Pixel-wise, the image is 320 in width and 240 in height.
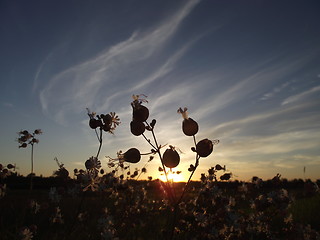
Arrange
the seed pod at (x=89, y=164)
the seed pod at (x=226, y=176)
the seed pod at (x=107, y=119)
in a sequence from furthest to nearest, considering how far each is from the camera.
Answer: the seed pod at (x=226, y=176) < the seed pod at (x=89, y=164) < the seed pod at (x=107, y=119)

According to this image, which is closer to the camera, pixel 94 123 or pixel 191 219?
pixel 94 123

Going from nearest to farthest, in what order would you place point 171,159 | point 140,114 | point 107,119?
point 171,159
point 140,114
point 107,119

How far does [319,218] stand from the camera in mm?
7168

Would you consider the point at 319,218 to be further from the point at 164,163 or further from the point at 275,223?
the point at 164,163

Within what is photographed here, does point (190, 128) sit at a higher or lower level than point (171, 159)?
higher

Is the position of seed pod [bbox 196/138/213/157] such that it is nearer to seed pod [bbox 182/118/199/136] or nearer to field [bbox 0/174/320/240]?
seed pod [bbox 182/118/199/136]

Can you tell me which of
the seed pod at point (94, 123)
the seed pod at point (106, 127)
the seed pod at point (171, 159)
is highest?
the seed pod at point (94, 123)

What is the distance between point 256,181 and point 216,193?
935 mm

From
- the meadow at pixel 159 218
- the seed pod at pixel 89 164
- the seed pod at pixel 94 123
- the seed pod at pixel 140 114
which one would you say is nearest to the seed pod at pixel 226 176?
the meadow at pixel 159 218

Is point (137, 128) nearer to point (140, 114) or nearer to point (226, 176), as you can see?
point (140, 114)

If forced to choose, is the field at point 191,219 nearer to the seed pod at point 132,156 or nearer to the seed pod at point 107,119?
the seed pod at point 107,119

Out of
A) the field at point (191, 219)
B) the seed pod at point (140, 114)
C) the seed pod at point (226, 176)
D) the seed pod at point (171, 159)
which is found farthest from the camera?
the seed pod at point (226, 176)

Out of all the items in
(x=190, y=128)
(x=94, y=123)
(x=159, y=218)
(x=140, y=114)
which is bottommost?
(x=159, y=218)

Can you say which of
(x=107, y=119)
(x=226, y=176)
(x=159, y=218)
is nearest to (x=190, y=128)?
(x=107, y=119)
